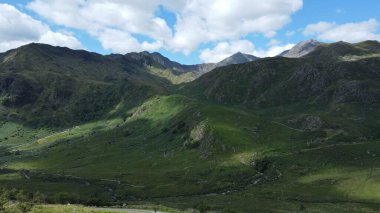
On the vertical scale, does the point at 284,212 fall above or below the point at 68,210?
below

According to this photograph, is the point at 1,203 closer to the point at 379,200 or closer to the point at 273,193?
the point at 273,193

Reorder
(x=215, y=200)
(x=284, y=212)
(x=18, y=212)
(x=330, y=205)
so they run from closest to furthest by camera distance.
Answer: (x=18, y=212) < (x=284, y=212) < (x=330, y=205) < (x=215, y=200)

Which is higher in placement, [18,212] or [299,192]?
→ [18,212]

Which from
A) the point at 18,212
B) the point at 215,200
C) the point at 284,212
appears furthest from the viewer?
the point at 215,200

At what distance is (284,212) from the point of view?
521 ft

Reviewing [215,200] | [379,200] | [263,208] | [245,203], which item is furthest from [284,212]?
[379,200]

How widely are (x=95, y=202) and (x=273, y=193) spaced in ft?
268

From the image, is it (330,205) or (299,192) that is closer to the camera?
(330,205)

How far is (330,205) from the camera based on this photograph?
177 m

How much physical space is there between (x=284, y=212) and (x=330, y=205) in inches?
1160

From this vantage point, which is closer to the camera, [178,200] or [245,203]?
[245,203]

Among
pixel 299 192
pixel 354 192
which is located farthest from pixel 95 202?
pixel 354 192

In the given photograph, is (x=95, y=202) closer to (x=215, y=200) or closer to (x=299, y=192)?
(x=215, y=200)

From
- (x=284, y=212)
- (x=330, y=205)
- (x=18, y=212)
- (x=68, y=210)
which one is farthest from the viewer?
(x=330, y=205)
